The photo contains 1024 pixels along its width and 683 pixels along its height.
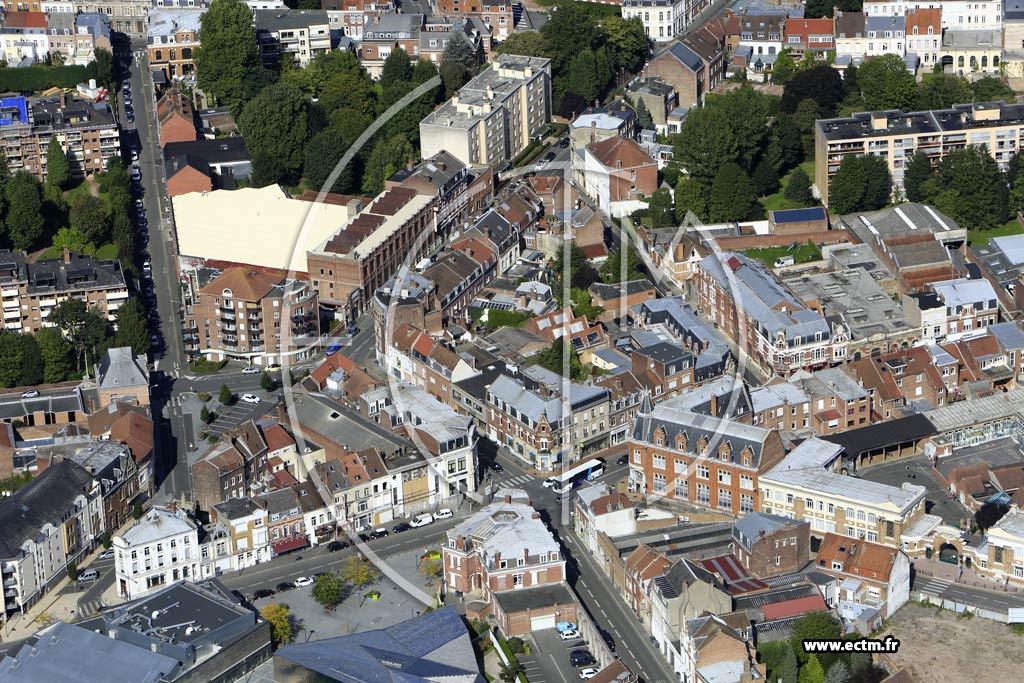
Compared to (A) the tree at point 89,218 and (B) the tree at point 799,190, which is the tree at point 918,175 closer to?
(B) the tree at point 799,190

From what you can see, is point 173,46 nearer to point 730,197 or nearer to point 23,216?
point 23,216

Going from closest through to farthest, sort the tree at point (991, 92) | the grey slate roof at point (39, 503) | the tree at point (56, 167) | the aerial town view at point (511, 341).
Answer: the aerial town view at point (511, 341) < the grey slate roof at point (39, 503) < the tree at point (56, 167) < the tree at point (991, 92)

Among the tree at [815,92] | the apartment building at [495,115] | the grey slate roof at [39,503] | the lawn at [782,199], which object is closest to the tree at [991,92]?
the tree at [815,92]

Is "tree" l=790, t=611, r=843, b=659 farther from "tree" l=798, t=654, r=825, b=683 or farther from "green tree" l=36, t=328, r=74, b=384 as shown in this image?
"green tree" l=36, t=328, r=74, b=384

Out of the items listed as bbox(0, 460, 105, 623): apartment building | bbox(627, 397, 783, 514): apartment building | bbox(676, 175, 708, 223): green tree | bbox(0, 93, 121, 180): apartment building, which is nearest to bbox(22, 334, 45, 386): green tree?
bbox(0, 460, 105, 623): apartment building

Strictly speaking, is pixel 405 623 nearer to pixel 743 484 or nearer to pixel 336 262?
pixel 743 484

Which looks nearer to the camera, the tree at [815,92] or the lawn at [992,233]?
the lawn at [992,233]

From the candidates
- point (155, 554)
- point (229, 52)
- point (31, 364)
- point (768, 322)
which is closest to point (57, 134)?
point (229, 52)
